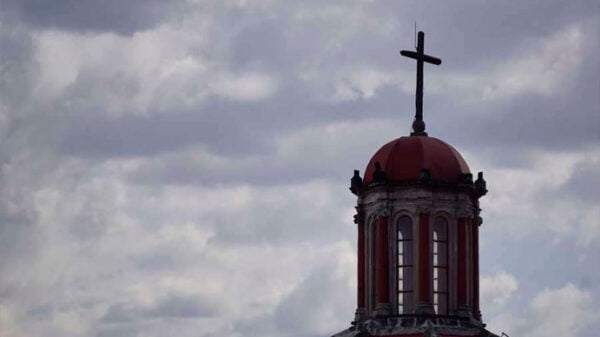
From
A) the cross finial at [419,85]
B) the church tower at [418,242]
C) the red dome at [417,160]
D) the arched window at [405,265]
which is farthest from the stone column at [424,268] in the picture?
the cross finial at [419,85]

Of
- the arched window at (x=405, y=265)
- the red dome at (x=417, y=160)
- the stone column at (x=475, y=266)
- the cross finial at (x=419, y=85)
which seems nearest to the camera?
the arched window at (x=405, y=265)

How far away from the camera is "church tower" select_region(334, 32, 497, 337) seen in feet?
229

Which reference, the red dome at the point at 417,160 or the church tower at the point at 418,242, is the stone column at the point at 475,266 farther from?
the red dome at the point at 417,160

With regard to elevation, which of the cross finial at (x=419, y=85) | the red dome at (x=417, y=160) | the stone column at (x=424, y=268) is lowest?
the stone column at (x=424, y=268)

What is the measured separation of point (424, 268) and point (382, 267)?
1.59 metres

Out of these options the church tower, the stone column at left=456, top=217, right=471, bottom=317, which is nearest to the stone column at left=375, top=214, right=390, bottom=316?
the church tower

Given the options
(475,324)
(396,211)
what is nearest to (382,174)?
(396,211)

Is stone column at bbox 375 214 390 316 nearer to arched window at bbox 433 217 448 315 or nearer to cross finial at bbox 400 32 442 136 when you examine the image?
arched window at bbox 433 217 448 315

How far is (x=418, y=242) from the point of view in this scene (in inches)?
2753

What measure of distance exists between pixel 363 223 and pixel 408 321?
14.5ft

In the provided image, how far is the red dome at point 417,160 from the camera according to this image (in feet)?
232

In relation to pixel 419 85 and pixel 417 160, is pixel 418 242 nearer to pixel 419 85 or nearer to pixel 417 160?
pixel 417 160

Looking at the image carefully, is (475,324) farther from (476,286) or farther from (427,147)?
(427,147)

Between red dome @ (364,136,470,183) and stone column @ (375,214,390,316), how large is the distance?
172 centimetres
